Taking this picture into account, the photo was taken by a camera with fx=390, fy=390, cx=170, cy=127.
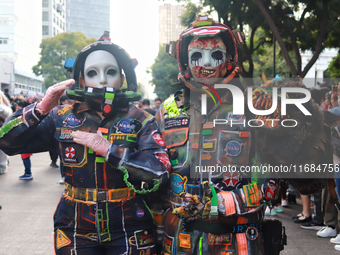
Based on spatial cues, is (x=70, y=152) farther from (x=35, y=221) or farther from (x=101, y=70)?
(x=35, y=221)

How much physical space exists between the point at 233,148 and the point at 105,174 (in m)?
0.94

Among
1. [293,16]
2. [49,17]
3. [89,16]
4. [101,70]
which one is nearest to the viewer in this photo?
[101,70]

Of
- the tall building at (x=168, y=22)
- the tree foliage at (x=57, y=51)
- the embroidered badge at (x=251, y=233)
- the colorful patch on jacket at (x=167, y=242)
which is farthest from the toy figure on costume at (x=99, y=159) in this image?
the tall building at (x=168, y=22)

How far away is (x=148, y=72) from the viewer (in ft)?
162

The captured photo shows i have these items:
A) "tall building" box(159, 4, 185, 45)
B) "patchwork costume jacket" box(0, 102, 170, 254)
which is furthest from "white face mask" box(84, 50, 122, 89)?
"tall building" box(159, 4, 185, 45)

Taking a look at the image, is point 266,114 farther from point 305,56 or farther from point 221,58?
point 305,56

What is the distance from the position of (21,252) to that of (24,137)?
9.59ft

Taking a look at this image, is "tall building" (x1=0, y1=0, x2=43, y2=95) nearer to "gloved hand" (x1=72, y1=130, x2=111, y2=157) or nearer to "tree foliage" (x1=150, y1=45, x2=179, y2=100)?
"tree foliage" (x1=150, y1=45, x2=179, y2=100)

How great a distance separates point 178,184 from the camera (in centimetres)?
287

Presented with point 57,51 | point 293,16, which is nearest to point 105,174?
point 293,16

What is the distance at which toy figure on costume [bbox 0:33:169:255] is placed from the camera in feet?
8.90

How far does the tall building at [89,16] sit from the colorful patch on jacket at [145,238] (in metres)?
163

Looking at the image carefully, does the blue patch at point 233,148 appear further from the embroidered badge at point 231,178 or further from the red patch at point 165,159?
the red patch at point 165,159

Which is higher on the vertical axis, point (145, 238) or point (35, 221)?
point (145, 238)
